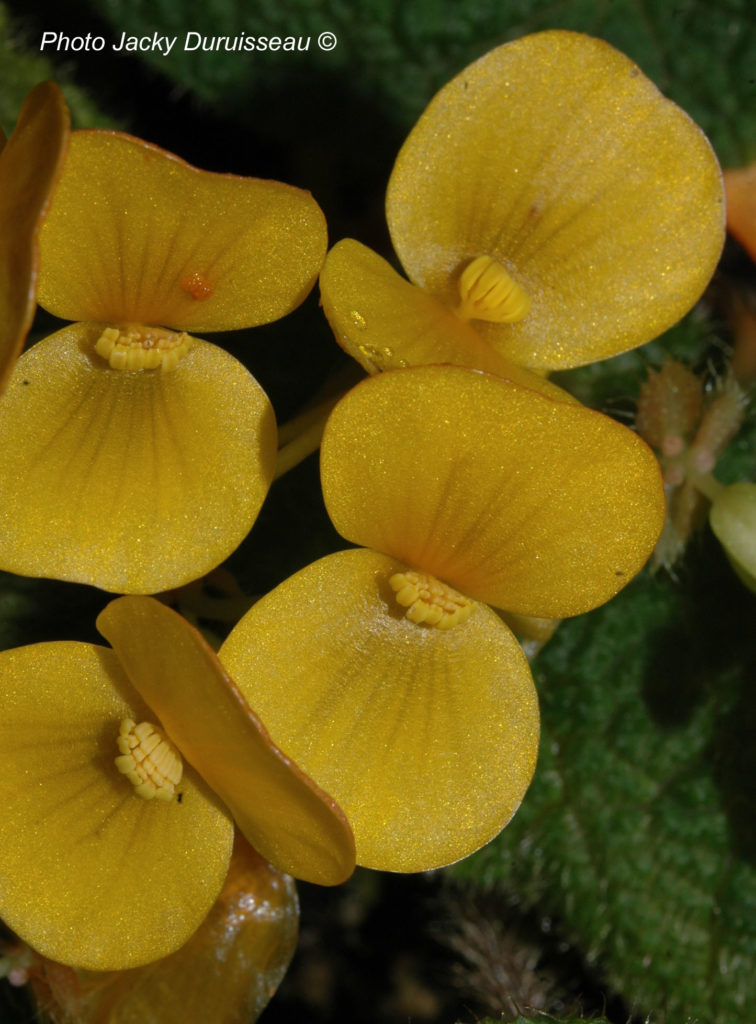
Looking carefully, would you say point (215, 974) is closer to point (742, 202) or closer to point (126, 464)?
point (126, 464)

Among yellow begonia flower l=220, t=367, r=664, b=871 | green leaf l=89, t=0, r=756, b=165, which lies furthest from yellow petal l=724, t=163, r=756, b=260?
yellow begonia flower l=220, t=367, r=664, b=871

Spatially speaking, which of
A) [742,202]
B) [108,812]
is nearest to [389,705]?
[108,812]

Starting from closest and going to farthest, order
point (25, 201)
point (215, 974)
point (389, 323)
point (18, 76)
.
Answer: point (25, 201) → point (389, 323) → point (215, 974) → point (18, 76)

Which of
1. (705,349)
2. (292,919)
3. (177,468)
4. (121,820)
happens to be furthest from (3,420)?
(705,349)

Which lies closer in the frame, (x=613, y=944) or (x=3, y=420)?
(x=3, y=420)

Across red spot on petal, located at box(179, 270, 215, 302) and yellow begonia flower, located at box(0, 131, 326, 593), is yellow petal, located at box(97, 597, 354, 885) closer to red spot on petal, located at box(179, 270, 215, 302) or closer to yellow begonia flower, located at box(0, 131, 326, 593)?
yellow begonia flower, located at box(0, 131, 326, 593)

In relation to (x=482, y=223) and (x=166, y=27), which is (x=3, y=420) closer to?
(x=482, y=223)
